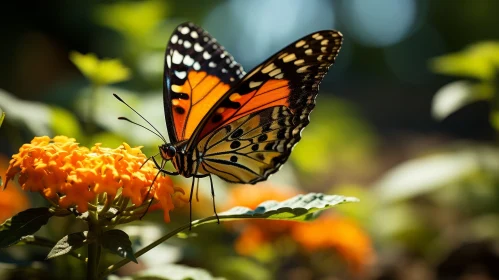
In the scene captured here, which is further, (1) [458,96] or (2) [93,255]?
(1) [458,96]

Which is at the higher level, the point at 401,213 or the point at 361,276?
the point at 401,213

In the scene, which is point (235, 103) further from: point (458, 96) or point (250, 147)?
point (458, 96)

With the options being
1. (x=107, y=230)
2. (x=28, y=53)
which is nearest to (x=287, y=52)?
(x=107, y=230)

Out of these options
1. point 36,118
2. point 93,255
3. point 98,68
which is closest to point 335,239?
point 98,68

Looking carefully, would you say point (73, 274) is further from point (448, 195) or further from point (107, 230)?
point (448, 195)

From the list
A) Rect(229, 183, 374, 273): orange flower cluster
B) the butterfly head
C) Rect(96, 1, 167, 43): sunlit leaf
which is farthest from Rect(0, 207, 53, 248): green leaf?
Rect(96, 1, 167, 43): sunlit leaf
